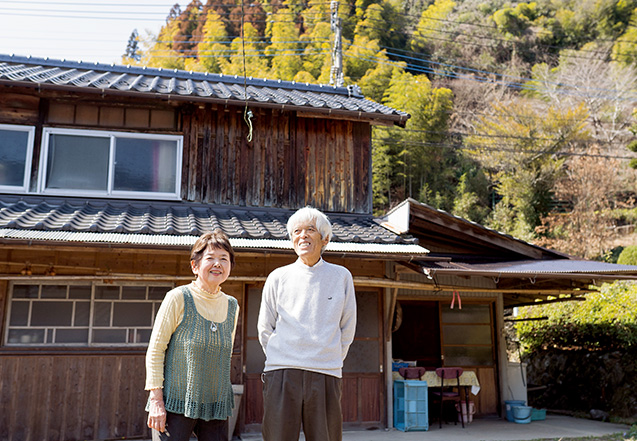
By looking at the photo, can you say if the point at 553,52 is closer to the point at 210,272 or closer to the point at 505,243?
the point at 505,243

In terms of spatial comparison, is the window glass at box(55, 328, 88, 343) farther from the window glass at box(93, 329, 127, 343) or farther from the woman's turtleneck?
the woman's turtleneck

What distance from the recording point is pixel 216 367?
2574mm

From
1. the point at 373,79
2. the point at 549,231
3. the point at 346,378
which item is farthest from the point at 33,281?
the point at 373,79

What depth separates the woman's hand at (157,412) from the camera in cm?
238

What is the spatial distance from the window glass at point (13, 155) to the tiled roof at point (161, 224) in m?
0.35

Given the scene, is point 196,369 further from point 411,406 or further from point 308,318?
point 411,406

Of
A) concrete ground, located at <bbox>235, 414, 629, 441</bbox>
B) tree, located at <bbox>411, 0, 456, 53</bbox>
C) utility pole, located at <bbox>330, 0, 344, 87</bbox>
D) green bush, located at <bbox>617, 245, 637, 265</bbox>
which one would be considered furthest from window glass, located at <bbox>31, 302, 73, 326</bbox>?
tree, located at <bbox>411, 0, 456, 53</bbox>

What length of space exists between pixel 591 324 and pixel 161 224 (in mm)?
8034

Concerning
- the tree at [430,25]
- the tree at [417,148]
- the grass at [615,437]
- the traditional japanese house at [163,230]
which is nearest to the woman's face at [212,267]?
the traditional japanese house at [163,230]

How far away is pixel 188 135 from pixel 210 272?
5396 millimetres

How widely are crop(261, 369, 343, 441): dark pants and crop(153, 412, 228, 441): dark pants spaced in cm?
24

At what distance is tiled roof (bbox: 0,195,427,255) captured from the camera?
223 inches

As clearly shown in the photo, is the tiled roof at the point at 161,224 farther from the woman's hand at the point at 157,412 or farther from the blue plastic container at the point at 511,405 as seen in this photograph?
the blue plastic container at the point at 511,405

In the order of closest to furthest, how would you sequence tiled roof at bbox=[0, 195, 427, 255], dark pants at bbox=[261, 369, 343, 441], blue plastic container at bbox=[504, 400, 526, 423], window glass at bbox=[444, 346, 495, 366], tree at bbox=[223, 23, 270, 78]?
dark pants at bbox=[261, 369, 343, 441] < tiled roof at bbox=[0, 195, 427, 255] < blue plastic container at bbox=[504, 400, 526, 423] < window glass at bbox=[444, 346, 495, 366] < tree at bbox=[223, 23, 270, 78]
